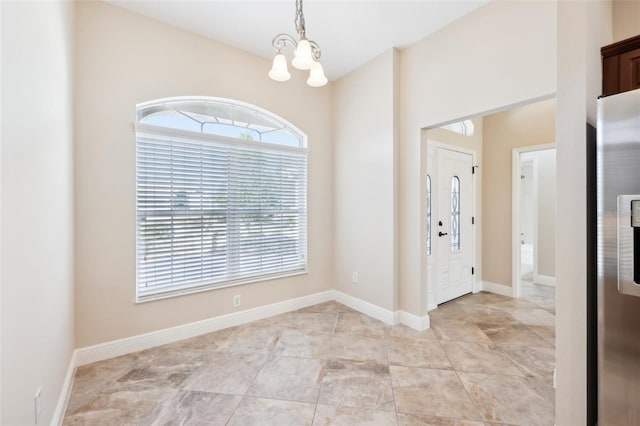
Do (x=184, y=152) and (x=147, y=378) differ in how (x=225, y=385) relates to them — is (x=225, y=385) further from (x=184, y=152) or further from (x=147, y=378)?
(x=184, y=152)

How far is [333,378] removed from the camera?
2.20 metres

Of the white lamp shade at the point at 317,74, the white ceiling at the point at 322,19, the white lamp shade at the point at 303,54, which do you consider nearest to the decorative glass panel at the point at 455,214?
the white ceiling at the point at 322,19

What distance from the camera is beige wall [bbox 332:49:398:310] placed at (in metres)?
3.24

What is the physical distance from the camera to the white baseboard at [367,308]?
3.23 meters

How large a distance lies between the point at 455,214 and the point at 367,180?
61.0 inches

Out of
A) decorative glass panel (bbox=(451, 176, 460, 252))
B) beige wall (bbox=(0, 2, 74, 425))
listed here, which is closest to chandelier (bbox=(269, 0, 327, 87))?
beige wall (bbox=(0, 2, 74, 425))

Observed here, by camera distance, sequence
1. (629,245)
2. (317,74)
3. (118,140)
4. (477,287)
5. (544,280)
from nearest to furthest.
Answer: (629,245)
(317,74)
(118,140)
(477,287)
(544,280)

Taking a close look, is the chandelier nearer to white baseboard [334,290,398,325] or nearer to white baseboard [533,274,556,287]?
white baseboard [334,290,398,325]

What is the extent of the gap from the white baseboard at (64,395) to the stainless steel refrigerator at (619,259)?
2.96m

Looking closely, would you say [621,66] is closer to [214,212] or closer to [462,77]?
[462,77]

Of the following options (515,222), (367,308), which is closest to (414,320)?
(367,308)

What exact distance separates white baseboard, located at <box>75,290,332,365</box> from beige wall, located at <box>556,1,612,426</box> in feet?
8.98

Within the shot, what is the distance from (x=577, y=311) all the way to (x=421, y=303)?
68.1 inches

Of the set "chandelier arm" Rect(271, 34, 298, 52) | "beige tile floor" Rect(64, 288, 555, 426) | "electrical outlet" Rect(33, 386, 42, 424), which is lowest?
"beige tile floor" Rect(64, 288, 555, 426)
